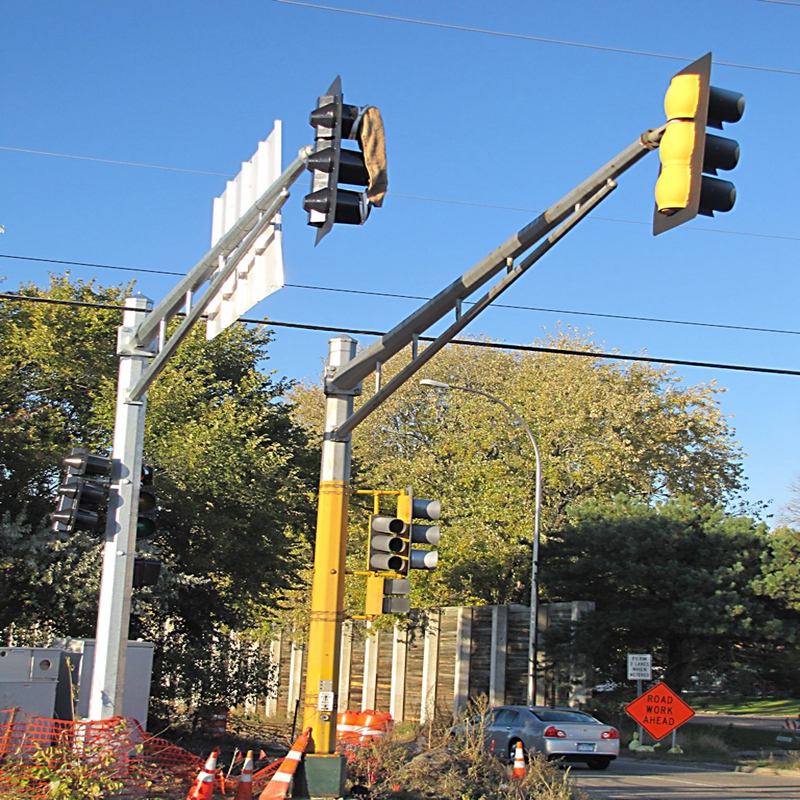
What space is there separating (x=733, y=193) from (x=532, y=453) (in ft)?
104

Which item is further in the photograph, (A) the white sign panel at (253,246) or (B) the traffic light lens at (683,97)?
(A) the white sign panel at (253,246)

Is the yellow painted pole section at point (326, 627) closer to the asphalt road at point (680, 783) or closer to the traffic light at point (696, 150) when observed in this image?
the asphalt road at point (680, 783)

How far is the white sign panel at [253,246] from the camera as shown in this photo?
10469 millimetres

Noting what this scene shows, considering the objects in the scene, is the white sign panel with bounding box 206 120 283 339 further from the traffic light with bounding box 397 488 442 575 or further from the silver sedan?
the silver sedan

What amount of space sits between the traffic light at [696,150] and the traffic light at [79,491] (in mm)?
7345

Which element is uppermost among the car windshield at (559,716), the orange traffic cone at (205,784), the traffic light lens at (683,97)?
the traffic light lens at (683,97)

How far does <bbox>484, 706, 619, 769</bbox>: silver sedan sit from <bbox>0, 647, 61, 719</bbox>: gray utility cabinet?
30.4 ft

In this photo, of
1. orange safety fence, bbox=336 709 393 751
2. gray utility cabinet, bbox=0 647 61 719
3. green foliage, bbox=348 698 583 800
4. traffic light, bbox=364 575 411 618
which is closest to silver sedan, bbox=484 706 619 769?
orange safety fence, bbox=336 709 393 751

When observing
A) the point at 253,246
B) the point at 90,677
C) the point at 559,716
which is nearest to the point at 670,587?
the point at 559,716

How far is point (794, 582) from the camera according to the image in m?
28.4

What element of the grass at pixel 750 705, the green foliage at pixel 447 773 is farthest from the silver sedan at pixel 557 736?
the grass at pixel 750 705

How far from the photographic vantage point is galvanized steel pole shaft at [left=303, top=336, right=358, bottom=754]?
41.3 ft

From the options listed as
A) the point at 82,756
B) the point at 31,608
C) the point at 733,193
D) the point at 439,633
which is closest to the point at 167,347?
the point at 82,756

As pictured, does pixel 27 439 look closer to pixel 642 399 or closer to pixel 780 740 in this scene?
pixel 780 740
